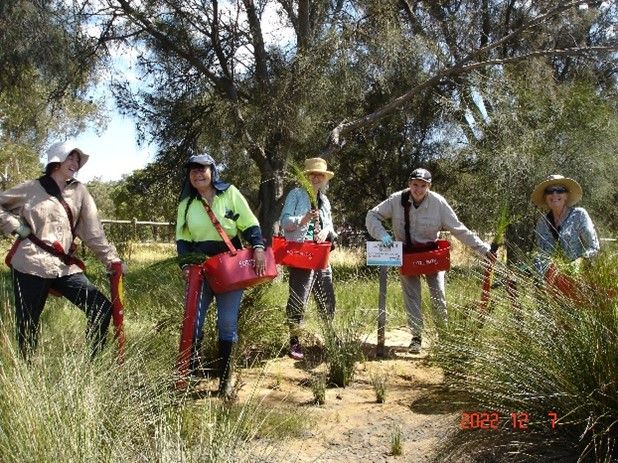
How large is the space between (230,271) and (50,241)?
1.16 meters

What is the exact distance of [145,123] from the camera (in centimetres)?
1362

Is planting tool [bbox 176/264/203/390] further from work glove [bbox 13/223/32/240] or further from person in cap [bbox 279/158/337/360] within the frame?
person in cap [bbox 279/158/337/360]

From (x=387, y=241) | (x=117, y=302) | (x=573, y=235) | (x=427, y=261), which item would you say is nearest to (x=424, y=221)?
(x=427, y=261)

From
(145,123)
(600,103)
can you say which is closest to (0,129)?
(145,123)

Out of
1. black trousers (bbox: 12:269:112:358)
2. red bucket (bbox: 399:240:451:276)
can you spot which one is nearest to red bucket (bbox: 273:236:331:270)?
red bucket (bbox: 399:240:451:276)

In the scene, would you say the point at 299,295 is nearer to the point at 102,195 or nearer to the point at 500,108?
the point at 500,108

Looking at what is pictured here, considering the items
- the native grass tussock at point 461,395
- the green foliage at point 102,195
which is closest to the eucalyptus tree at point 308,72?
the native grass tussock at point 461,395

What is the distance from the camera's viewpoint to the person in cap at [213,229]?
A: 440 centimetres

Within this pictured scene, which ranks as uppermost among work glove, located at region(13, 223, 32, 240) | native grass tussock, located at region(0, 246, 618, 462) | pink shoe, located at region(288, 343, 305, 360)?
work glove, located at region(13, 223, 32, 240)

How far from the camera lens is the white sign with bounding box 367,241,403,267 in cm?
545

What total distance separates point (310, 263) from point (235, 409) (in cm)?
195

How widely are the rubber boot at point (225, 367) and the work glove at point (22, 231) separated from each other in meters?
1.36

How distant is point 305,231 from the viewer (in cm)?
560

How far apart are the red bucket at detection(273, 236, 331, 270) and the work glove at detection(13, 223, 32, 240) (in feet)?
6.10
